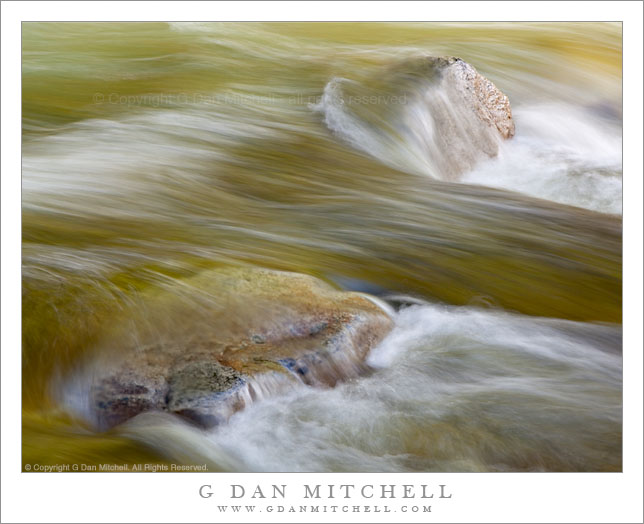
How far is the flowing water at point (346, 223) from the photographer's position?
3.11 meters

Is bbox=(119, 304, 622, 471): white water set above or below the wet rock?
below

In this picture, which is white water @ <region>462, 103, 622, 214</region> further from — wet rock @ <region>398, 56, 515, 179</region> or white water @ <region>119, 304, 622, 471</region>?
white water @ <region>119, 304, 622, 471</region>

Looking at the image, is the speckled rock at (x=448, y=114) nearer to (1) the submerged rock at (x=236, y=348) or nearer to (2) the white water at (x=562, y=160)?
(2) the white water at (x=562, y=160)

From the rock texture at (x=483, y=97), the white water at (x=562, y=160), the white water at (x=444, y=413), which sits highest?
the rock texture at (x=483, y=97)

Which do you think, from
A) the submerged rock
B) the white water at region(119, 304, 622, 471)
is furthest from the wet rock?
the submerged rock

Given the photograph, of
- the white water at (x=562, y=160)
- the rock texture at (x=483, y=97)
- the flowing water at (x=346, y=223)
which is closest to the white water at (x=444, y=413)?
the flowing water at (x=346, y=223)

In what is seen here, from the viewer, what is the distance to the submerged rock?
10.00 ft

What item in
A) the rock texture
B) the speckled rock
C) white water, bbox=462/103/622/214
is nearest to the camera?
white water, bbox=462/103/622/214

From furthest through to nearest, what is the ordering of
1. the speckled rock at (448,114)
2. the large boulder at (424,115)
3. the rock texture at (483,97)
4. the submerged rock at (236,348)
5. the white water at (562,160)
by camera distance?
the rock texture at (483,97)
the speckled rock at (448,114)
the large boulder at (424,115)
the white water at (562,160)
the submerged rock at (236,348)

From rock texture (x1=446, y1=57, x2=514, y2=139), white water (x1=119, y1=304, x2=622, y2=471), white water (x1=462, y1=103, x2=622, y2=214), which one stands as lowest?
white water (x1=119, y1=304, x2=622, y2=471)

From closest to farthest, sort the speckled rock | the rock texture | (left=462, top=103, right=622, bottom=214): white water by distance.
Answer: (left=462, top=103, right=622, bottom=214): white water
the speckled rock
the rock texture

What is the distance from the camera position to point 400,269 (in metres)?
3.72

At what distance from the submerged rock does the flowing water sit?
0.18ft

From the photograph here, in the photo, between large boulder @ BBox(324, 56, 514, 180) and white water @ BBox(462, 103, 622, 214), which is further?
large boulder @ BBox(324, 56, 514, 180)
